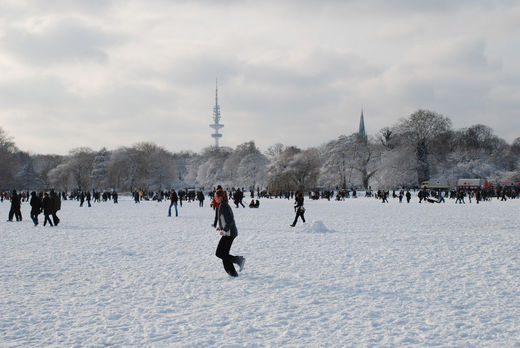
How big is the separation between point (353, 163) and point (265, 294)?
206 ft

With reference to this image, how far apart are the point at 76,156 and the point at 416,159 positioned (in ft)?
189

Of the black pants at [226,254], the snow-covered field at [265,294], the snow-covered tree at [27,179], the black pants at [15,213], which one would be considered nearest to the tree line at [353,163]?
the snow-covered tree at [27,179]

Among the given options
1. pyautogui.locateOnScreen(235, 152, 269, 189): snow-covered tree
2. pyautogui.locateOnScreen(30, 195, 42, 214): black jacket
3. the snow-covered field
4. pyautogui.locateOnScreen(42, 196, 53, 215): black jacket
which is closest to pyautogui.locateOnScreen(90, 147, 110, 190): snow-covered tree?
pyautogui.locateOnScreen(235, 152, 269, 189): snow-covered tree

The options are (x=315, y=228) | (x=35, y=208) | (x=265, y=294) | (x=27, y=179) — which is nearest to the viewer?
(x=265, y=294)

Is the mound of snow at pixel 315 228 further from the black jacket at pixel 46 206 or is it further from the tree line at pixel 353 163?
the tree line at pixel 353 163

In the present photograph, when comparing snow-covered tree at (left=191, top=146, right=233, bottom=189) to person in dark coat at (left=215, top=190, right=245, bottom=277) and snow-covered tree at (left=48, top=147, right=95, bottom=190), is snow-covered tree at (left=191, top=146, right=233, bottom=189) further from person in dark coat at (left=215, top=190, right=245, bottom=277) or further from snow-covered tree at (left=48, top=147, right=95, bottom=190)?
person in dark coat at (left=215, top=190, right=245, bottom=277)

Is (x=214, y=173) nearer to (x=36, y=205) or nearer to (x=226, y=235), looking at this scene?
(x=36, y=205)

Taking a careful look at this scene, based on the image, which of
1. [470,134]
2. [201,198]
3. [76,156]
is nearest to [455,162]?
[470,134]

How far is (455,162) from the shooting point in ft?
230

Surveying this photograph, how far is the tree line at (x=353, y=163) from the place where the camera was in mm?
64438

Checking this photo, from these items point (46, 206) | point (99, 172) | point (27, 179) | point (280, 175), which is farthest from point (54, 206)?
point (27, 179)

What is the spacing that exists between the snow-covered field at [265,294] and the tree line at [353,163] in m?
54.6

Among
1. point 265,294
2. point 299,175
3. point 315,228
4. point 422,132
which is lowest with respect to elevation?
point 265,294

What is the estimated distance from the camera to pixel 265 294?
656cm
